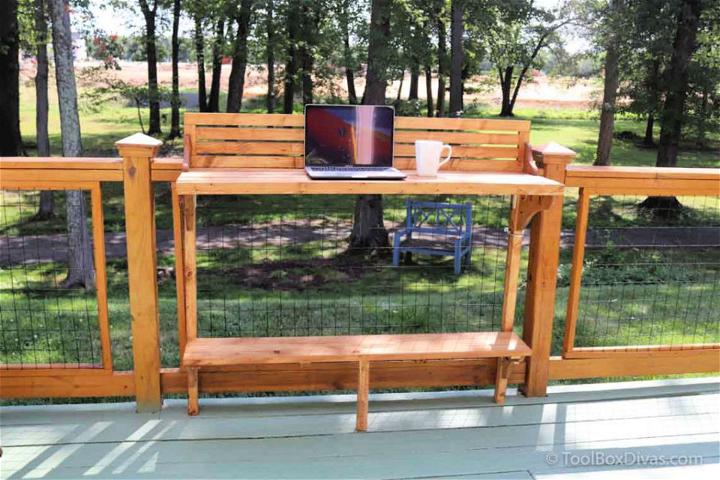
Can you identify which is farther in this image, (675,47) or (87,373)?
(675,47)

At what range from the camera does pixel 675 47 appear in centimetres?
1045

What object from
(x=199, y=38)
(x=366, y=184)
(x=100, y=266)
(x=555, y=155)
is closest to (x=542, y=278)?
(x=555, y=155)

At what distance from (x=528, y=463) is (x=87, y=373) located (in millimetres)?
1740

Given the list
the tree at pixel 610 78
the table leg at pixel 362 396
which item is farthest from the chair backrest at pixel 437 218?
the table leg at pixel 362 396

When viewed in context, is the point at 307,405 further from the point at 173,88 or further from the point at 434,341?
the point at 173,88

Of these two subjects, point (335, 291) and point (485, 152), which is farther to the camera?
point (335, 291)

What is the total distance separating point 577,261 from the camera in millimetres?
2844

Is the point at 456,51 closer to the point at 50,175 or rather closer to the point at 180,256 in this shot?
the point at 180,256

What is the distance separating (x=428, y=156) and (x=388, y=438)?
42.7 inches

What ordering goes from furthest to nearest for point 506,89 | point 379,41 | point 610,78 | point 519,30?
1. point 506,89
2. point 519,30
3. point 610,78
4. point 379,41

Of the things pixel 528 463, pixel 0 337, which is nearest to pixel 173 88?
pixel 0 337

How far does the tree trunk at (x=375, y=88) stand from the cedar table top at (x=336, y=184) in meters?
4.74

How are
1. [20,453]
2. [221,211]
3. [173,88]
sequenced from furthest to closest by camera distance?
[173,88] → [221,211] → [20,453]

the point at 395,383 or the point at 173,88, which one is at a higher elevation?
the point at 173,88
